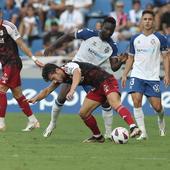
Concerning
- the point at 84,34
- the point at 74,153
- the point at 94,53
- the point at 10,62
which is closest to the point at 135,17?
the point at 10,62

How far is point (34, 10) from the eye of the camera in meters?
26.8

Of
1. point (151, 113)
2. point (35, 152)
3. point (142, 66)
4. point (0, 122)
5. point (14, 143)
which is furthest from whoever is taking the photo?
point (151, 113)

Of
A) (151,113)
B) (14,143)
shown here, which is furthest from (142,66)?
(151,113)

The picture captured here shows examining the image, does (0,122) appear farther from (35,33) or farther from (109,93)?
(35,33)

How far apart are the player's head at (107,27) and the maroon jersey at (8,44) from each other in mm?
1887

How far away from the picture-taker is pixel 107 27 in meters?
14.6

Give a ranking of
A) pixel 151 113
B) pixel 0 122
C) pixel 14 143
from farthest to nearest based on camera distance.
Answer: pixel 151 113, pixel 0 122, pixel 14 143

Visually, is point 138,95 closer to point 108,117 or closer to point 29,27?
point 108,117

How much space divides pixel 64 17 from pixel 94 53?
11023 mm

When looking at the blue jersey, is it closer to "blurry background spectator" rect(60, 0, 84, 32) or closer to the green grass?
the green grass

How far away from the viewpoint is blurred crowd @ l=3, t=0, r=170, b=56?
2506 cm

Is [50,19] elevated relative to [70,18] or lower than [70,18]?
lower

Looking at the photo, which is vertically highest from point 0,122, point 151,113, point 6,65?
point 6,65

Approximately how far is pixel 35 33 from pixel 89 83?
1314 centimetres
